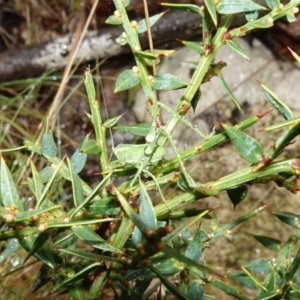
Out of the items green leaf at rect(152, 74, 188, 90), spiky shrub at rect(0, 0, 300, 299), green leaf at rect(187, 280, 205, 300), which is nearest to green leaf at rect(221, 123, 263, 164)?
spiky shrub at rect(0, 0, 300, 299)

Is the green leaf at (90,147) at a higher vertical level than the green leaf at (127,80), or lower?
lower

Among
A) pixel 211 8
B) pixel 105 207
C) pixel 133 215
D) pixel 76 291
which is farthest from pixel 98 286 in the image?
pixel 211 8

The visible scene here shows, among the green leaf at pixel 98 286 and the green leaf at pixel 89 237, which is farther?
the green leaf at pixel 98 286

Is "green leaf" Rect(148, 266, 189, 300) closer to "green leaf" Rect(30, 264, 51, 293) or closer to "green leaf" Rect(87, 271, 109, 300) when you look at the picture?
"green leaf" Rect(87, 271, 109, 300)

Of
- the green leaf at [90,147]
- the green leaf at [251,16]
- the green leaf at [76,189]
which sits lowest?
the green leaf at [76,189]

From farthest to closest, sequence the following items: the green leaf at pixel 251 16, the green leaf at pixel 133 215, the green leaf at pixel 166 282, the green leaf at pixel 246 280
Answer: the green leaf at pixel 246 280 → the green leaf at pixel 251 16 → the green leaf at pixel 166 282 → the green leaf at pixel 133 215

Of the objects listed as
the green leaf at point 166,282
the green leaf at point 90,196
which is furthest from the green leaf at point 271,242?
the green leaf at point 90,196

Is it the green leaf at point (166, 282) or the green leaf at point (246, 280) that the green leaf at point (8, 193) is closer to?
the green leaf at point (166, 282)

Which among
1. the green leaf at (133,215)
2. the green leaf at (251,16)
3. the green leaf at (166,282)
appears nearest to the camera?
the green leaf at (133,215)
